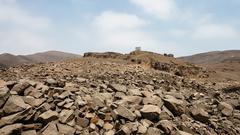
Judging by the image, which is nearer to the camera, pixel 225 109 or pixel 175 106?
pixel 175 106

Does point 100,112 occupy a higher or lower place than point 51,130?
higher

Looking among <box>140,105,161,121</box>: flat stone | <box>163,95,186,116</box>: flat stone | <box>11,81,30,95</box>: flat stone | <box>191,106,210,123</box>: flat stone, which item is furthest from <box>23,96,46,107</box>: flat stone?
<box>191,106,210,123</box>: flat stone

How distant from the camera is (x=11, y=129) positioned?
7.14 m

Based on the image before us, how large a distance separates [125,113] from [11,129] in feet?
8.66

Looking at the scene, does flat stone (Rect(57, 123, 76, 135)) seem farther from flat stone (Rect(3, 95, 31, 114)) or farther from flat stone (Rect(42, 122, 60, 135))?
flat stone (Rect(3, 95, 31, 114))

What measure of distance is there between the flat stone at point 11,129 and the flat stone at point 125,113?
7.51ft

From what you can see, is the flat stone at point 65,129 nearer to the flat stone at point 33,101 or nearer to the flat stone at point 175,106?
the flat stone at point 33,101

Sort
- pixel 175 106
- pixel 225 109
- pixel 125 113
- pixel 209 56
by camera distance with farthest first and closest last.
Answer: pixel 209 56, pixel 225 109, pixel 175 106, pixel 125 113

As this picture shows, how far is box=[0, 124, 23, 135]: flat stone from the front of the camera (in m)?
7.07

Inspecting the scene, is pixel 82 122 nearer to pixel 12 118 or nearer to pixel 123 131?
pixel 123 131

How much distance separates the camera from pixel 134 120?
8.35 metres

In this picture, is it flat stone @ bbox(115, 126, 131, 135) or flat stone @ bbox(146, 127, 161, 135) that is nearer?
flat stone @ bbox(115, 126, 131, 135)

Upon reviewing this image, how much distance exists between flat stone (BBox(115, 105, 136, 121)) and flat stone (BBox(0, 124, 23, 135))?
2288mm

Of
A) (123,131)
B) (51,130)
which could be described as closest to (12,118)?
(51,130)
